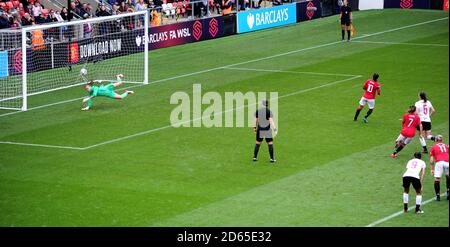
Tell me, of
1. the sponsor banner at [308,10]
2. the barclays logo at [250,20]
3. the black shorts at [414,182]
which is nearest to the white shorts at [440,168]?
the black shorts at [414,182]

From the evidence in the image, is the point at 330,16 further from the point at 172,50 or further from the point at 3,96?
the point at 3,96

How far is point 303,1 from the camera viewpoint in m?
64.1

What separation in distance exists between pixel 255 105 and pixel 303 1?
26042 millimetres

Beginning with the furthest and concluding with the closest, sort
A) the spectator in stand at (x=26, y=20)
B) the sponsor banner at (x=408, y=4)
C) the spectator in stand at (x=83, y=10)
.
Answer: the sponsor banner at (x=408, y=4)
the spectator in stand at (x=83, y=10)
the spectator in stand at (x=26, y=20)

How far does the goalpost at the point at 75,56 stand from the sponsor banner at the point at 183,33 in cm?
197

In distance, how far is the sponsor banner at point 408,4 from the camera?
66.9 metres

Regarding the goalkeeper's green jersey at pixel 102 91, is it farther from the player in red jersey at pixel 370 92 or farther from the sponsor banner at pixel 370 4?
the sponsor banner at pixel 370 4

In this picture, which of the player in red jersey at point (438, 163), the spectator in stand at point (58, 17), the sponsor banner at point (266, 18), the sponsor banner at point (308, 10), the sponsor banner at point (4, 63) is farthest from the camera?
the sponsor banner at point (308, 10)

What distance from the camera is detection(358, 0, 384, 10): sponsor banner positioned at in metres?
68.1

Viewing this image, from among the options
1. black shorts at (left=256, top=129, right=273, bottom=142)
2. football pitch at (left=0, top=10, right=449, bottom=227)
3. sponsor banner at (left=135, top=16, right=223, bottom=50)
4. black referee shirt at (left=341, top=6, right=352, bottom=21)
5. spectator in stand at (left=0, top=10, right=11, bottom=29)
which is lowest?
football pitch at (left=0, top=10, right=449, bottom=227)

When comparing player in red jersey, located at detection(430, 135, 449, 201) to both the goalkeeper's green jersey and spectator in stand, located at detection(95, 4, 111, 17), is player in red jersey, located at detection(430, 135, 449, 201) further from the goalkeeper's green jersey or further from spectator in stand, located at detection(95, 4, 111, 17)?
spectator in stand, located at detection(95, 4, 111, 17)

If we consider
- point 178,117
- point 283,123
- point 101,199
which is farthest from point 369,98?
point 101,199

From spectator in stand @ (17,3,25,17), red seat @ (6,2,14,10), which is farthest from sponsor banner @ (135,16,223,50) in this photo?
red seat @ (6,2,14,10)

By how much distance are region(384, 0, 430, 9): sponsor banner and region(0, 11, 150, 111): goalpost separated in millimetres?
23857
